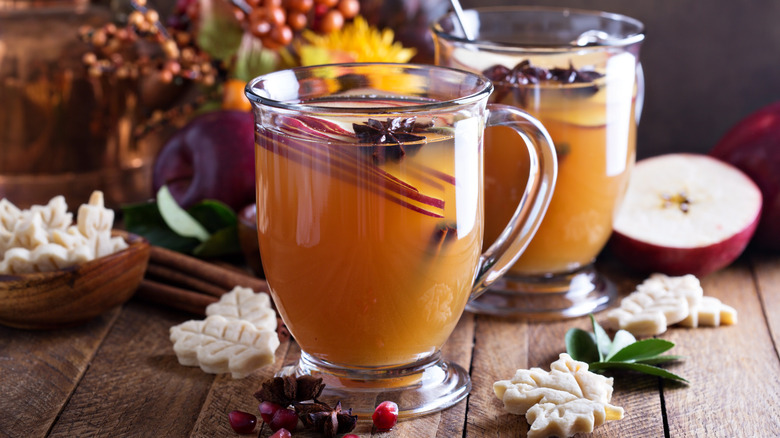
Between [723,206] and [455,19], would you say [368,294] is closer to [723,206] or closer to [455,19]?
[455,19]

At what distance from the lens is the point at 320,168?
95 cm

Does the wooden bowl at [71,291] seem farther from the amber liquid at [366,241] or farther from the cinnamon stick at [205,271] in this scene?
the amber liquid at [366,241]

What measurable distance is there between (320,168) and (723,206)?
2.92ft

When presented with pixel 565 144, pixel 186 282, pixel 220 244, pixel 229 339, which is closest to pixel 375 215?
pixel 229 339

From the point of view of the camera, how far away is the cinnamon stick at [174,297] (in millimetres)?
1307

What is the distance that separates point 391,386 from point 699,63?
1270mm

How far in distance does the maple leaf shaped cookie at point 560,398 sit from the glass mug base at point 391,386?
0.07 meters

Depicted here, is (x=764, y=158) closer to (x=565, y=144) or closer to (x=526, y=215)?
(x=565, y=144)

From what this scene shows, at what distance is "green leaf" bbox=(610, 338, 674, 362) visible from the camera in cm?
113

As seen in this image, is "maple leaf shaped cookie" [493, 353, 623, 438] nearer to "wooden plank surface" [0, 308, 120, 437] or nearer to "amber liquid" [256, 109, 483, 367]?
"amber liquid" [256, 109, 483, 367]

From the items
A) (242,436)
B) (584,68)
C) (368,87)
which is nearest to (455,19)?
(584,68)

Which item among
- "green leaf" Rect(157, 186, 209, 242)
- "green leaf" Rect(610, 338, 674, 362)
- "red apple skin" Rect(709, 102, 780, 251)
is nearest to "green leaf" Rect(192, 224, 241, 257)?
"green leaf" Rect(157, 186, 209, 242)

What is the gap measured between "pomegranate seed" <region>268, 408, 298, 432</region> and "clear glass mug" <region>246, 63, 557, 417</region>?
0.07m

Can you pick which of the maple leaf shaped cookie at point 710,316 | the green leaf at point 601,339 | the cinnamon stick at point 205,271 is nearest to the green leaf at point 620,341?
the green leaf at point 601,339
